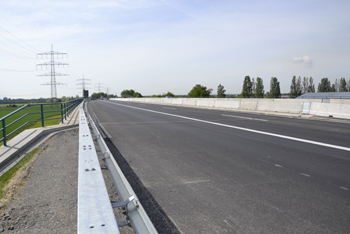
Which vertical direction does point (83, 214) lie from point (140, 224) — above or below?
above

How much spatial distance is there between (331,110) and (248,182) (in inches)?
587

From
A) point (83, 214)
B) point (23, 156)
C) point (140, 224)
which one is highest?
point (83, 214)

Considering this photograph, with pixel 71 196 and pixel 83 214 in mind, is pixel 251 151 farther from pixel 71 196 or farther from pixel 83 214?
pixel 83 214

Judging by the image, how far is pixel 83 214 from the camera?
1.92 metres

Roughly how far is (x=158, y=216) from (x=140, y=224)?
1299 millimetres

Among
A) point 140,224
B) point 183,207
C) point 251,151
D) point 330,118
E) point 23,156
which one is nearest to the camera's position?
point 140,224

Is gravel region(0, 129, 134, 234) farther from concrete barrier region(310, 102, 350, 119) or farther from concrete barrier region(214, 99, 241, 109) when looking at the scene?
concrete barrier region(214, 99, 241, 109)

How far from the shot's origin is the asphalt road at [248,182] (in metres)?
3.29

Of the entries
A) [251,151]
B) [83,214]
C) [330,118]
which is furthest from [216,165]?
[330,118]

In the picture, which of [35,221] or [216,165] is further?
[216,165]

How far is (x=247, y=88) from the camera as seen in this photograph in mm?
112500

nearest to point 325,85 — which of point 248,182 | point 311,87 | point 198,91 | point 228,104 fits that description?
point 311,87

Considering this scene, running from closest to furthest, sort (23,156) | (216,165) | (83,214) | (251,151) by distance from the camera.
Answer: (83,214)
(216,165)
(251,151)
(23,156)

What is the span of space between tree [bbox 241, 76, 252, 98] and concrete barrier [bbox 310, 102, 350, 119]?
9614cm
